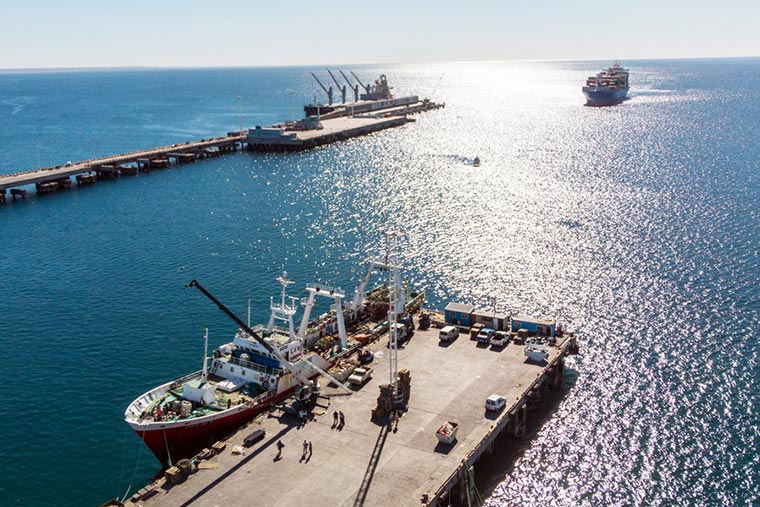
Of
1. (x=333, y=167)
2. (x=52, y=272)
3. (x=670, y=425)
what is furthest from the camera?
(x=333, y=167)

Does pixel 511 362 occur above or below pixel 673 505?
above

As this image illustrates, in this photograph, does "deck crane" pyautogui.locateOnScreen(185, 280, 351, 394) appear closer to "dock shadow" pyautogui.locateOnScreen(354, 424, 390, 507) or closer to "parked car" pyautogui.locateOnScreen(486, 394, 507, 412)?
"dock shadow" pyautogui.locateOnScreen(354, 424, 390, 507)

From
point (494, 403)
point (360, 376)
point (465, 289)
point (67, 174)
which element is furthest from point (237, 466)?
point (67, 174)

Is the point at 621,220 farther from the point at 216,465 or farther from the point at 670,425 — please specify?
the point at 216,465

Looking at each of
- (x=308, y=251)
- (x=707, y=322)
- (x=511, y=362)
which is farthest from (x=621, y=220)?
(x=511, y=362)

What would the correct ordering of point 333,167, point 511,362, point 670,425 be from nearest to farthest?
point 670,425
point 511,362
point 333,167

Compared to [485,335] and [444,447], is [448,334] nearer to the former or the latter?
[485,335]

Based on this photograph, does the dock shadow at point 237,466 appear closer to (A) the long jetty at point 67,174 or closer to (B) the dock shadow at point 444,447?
(B) the dock shadow at point 444,447
